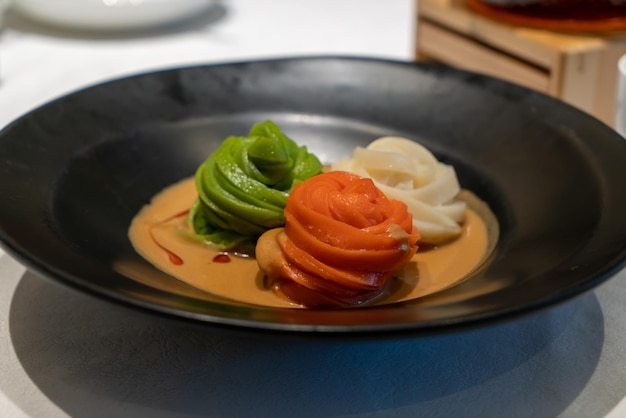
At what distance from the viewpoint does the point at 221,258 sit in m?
1.10

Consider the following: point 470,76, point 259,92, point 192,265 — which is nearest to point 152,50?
point 259,92

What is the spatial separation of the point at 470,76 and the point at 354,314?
0.78 m

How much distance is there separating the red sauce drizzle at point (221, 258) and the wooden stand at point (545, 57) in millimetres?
830

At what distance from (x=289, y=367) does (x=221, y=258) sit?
0.25m

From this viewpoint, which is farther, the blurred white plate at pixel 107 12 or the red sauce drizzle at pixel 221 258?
the blurred white plate at pixel 107 12

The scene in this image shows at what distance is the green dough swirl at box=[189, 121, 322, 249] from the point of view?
1.09 meters

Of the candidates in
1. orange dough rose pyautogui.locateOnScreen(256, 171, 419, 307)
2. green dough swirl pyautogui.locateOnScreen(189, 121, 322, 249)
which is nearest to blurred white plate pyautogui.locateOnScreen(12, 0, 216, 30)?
green dough swirl pyautogui.locateOnScreen(189, 121, 322, 249)

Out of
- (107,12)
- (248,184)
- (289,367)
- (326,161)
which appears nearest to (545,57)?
(326,161)

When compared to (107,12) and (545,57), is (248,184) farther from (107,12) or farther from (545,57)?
(107,12)

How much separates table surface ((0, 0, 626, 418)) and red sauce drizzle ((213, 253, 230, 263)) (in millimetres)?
156

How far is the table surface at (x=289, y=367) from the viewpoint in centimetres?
84

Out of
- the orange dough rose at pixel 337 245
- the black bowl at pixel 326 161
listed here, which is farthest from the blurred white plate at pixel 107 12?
the orange dough rose at pixel 337 245

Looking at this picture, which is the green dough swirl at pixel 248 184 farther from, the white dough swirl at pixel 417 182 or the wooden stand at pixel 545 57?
the wooden stand at pixel 545 57

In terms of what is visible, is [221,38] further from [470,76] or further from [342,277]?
[342,277]
